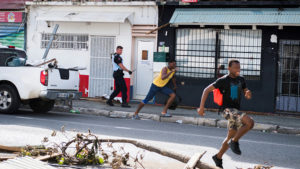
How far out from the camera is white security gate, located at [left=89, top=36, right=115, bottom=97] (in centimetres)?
1750

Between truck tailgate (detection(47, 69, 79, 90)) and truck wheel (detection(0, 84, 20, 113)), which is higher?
truck tailgate (detection(47, 69, 79, 90))

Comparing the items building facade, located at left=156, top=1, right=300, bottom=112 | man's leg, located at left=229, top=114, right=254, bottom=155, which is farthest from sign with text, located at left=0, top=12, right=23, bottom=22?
man's leg, located at left=229, top=114, right=254, bottom=155

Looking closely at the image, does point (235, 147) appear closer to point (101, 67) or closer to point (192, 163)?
point (192, 163)

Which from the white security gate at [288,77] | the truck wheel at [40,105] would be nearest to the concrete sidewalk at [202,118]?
the white security gate at [288,77]

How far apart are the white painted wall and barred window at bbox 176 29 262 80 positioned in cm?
157

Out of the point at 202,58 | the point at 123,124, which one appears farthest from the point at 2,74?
the point at 202,58

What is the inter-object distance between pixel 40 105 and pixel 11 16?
7.10 metres

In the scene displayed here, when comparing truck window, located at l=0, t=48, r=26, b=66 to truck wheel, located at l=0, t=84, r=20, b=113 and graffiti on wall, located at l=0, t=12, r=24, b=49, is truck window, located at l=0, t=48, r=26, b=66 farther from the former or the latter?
graffiti on wall, located at l=0, t=12, r=24, b=49

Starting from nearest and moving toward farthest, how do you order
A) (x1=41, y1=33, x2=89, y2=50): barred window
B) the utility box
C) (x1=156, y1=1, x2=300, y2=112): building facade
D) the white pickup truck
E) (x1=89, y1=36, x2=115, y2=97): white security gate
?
the white pickup truck
(x1=156, y1=1, x2=300, y2=112): building facade
the utility box
(x1=89, y1=36, x2=115, y2=97): white security gate
(x1=41, y1=33, x2=89, y2=50): barred window

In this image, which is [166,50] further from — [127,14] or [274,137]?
[274,137]

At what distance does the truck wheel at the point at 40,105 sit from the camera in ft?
43.5

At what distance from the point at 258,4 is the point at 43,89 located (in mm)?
7645

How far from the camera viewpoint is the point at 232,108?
657cm

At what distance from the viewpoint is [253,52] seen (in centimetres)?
1535
